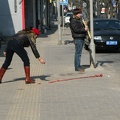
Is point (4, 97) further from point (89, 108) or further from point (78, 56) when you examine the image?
point (78, 56)

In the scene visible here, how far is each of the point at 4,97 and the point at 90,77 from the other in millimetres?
3489

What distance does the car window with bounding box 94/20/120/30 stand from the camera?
71.9 ft

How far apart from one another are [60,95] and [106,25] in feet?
42.8

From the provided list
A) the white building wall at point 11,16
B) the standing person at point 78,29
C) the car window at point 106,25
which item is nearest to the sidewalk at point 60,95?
the standing person at point 78,29

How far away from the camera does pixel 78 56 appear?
13.4 metres

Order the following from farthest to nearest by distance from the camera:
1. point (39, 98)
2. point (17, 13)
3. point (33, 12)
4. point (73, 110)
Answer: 1. point (33, 12)
2. point (17, 13)
3. point (39, 98)
4. point (73, 110)

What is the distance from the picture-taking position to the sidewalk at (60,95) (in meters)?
7.82

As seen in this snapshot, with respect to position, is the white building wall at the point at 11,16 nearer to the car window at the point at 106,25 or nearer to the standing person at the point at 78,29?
the car window at the point at 106,25

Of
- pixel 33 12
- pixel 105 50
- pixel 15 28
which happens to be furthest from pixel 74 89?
pixel 33 12

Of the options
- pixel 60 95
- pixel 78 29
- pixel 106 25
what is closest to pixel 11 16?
pixel 106 25

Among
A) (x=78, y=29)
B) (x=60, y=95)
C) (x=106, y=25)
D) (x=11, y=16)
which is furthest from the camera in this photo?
(x=11, y=16)

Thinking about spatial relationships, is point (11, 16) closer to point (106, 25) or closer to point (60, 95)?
point (106, 25)

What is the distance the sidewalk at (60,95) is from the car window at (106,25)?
7868mm

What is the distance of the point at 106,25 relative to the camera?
2223 centimetres
